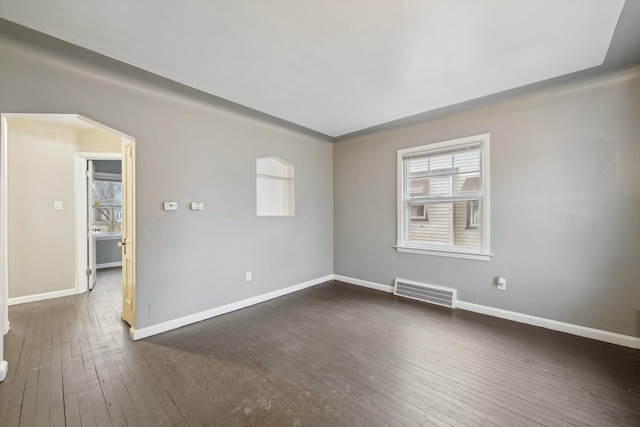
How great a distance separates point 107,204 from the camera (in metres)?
6.42

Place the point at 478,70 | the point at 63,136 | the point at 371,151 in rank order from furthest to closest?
the point at 371,151 < the point at 63,136 < the point at 478,70

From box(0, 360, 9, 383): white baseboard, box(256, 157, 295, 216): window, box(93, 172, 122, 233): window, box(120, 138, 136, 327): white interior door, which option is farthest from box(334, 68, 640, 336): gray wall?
box(93, 172, 122, 233): window

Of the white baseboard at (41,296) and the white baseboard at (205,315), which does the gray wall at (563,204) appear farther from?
the white baseboard at (41,296)

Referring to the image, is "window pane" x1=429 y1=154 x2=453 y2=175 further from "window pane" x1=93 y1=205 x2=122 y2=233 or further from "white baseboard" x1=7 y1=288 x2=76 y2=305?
"window pane" x1=93 y1=205 x2=122 y2=233

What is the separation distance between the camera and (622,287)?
2.57 meters

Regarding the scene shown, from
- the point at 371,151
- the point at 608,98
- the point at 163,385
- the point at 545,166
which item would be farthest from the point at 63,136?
the point at 608,98

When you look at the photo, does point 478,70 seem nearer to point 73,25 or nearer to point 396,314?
point 396,314

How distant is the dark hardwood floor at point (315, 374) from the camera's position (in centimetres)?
170

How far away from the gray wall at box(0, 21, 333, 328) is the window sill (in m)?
1.87

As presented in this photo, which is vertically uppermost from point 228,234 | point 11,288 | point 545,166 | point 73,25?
point 73,25

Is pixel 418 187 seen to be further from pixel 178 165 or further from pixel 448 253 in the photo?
pixel 178 165

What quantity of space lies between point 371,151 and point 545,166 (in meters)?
2.38

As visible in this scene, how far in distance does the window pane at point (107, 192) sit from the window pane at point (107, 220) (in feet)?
0.52

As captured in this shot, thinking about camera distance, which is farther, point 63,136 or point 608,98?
point 63,136
